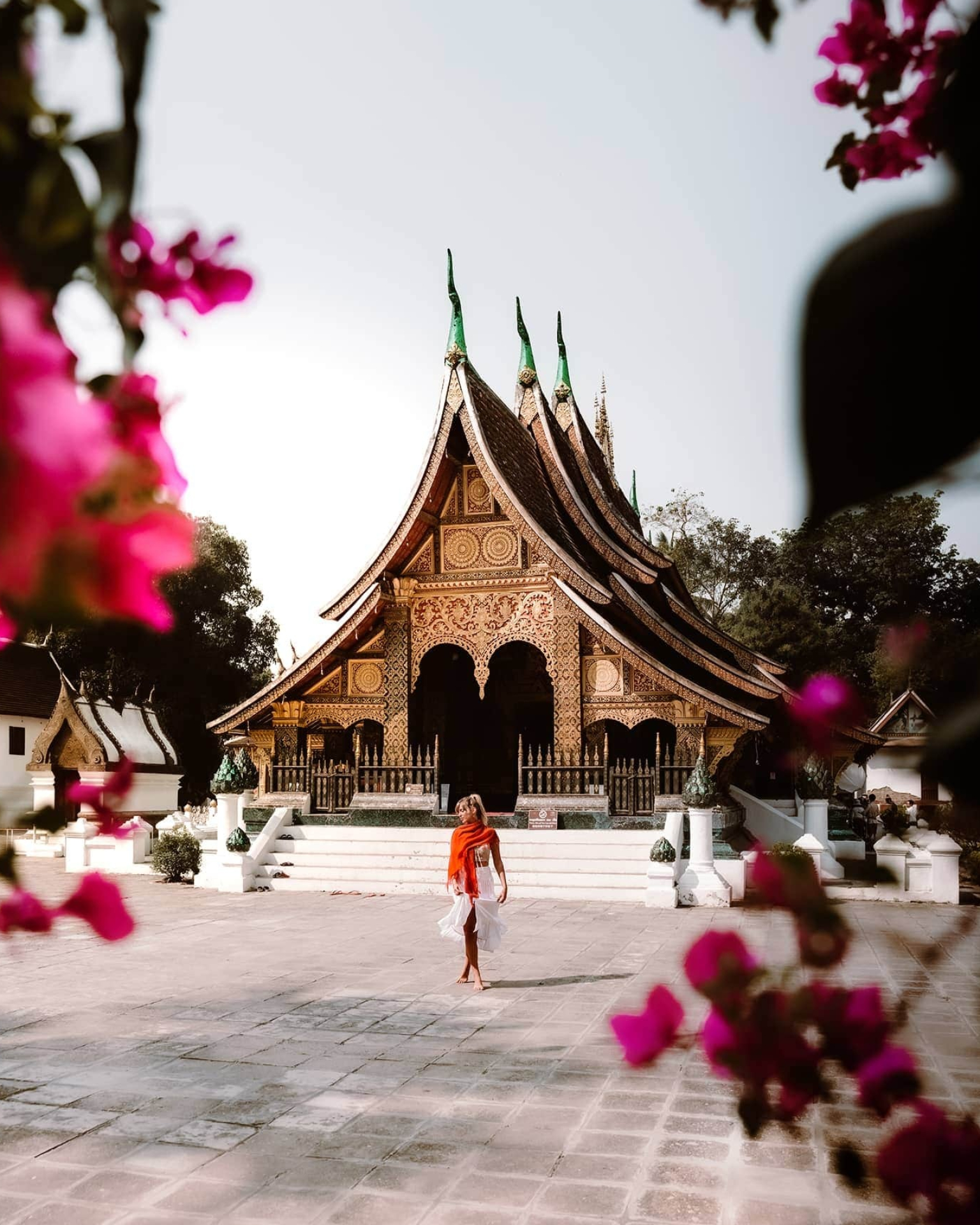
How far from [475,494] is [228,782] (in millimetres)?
5675

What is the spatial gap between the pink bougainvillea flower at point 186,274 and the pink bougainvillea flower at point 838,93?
739 mm

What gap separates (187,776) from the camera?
115ft

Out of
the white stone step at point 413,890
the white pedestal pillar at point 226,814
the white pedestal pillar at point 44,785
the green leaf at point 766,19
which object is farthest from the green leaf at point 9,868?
the white pedestal pillar at point 44,785

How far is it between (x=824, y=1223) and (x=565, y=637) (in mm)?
12648

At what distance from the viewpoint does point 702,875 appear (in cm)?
1340

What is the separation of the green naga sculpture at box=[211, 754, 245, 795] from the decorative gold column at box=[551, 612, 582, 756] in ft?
14.8

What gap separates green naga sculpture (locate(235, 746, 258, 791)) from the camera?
1593 centimetres

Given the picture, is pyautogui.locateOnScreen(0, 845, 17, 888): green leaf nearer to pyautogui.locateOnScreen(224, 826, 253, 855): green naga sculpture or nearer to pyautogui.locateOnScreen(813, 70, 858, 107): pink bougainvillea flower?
pyautogui.locateOnScreen(813, 70, 858, 107): pink bougainvillea flower

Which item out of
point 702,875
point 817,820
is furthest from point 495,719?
point 702,875

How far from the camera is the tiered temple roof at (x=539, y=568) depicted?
16016 mm

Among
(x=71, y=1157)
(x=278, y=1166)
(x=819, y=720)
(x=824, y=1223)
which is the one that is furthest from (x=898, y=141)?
(x=71, y=1157)

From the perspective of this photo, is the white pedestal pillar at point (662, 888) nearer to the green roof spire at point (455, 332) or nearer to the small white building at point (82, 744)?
the green roof spire at point (455, 332)

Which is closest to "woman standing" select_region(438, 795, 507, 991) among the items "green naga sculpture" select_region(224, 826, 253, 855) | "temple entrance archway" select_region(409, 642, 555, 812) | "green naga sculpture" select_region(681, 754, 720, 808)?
"green naga sculpture" select_region(681, 754, 720, 808)

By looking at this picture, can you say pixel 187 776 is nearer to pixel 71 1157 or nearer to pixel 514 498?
pixel 514 498
